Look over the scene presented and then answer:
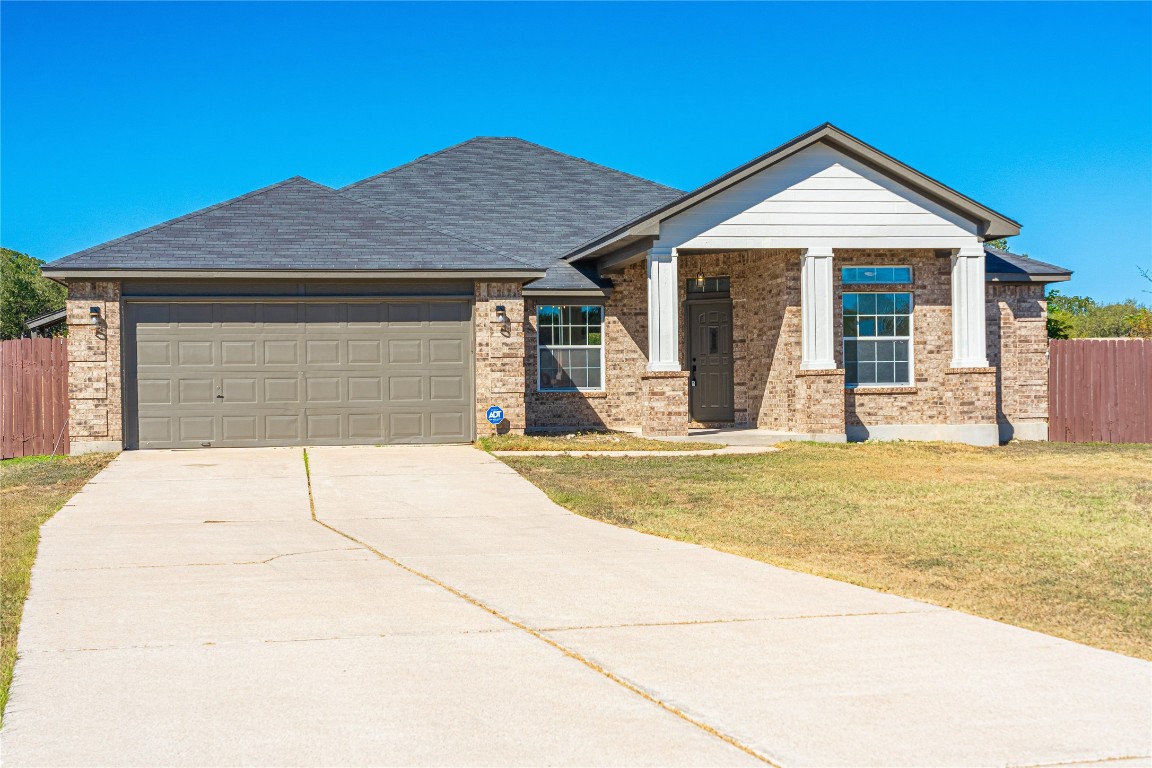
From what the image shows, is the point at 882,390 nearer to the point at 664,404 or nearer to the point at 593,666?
the point at 664,404

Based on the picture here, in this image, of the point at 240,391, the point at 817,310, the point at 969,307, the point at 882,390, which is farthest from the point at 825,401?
the point at 240,391

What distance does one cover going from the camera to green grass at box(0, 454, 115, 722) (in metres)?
6.30

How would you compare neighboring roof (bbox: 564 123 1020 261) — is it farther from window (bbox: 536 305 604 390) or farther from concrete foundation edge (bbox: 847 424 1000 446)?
concrete foundation edge (bbox: 847 424 1000 446)

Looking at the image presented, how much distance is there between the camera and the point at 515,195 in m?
24.0

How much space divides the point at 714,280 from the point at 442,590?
15.2 metres

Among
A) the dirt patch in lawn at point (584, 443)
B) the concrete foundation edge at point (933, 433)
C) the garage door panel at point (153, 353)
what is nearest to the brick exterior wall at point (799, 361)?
the concrete foundation edge at point (933, 433)

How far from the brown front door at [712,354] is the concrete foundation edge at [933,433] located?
285cm

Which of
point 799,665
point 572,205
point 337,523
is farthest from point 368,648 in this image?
point 572,205

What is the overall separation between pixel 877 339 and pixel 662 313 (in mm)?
4359

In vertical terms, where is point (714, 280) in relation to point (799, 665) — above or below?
above

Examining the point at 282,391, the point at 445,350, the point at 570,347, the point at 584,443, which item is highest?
the point at 570,347

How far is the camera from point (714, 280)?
21.8 meters

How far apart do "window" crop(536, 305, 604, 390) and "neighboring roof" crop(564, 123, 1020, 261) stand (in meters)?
1.88

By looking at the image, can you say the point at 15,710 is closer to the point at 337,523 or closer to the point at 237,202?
the point at 337,523
